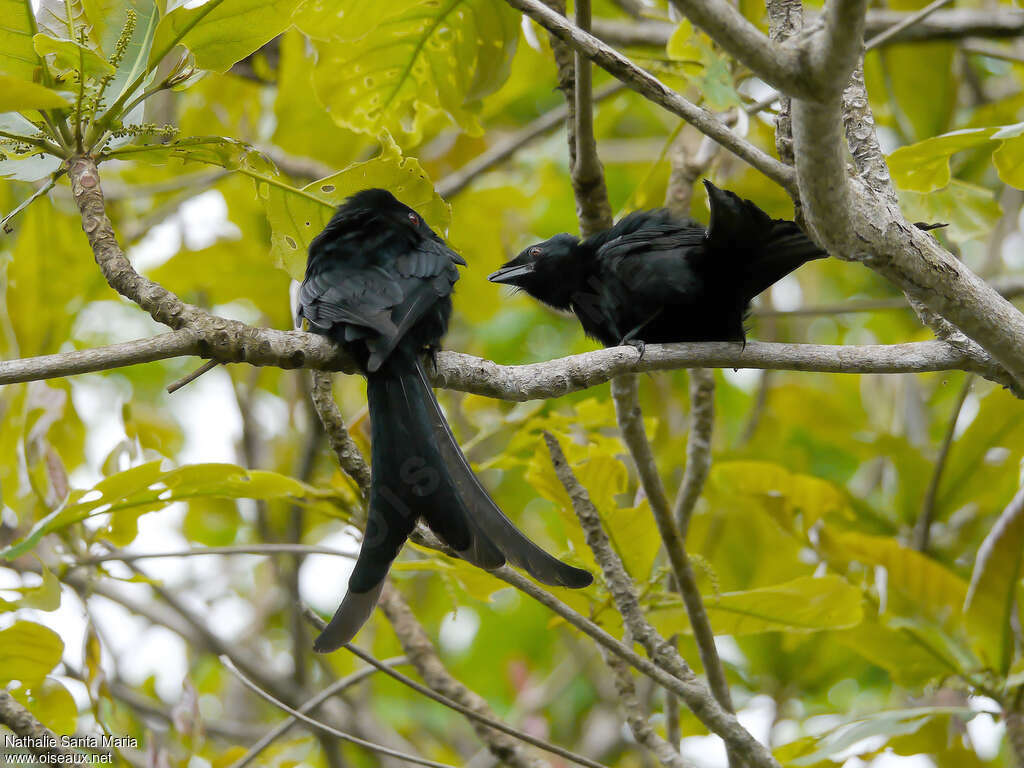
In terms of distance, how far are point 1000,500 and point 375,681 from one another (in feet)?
13.5

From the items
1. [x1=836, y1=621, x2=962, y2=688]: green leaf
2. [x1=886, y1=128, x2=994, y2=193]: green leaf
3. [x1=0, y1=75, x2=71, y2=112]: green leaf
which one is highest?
[x1=0, y1=75, x2=71, y2=112]: green leaf

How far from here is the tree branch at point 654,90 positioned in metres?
2.24

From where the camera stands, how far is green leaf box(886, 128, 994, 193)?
2.62 m

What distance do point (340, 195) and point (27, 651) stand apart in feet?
5.04

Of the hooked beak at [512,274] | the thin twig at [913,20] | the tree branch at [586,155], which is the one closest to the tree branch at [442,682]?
the hooked beak at [512,274]

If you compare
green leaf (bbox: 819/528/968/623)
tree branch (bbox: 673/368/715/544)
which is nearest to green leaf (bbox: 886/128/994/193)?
tree branch (bbox: 673/368/715/544)

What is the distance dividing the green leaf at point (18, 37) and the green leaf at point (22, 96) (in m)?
0.70

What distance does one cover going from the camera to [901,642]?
141 inches

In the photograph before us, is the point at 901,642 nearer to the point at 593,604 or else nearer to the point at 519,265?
the point at 593,604

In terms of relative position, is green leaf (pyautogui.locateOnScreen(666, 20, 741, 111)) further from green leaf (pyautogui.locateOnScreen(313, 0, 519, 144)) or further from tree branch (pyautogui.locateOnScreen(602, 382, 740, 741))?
green leaf (pyautogui.locateOnScreen(313, 0, 519, 144))

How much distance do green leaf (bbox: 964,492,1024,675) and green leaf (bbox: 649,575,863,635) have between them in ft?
2.03

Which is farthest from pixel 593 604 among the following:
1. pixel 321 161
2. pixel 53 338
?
pixel 321 161

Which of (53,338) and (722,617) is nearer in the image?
(722,617)

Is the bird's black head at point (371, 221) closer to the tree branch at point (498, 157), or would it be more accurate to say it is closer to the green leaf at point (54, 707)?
the tree branch at point (498, 157)
